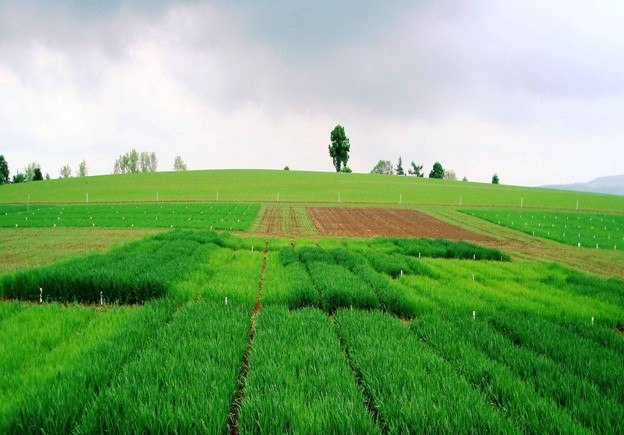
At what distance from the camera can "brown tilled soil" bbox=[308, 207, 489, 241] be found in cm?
2581

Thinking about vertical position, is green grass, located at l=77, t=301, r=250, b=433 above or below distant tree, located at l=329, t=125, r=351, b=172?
below

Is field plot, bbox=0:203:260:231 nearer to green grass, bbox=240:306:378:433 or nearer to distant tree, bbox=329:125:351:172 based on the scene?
green grass, bbox=240:306:378:433

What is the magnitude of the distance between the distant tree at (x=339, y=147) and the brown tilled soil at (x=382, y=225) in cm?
8086

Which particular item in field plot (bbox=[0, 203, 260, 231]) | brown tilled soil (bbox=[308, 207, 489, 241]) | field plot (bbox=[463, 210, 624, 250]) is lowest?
field plot (bbox=[463, 210, 624, 250])

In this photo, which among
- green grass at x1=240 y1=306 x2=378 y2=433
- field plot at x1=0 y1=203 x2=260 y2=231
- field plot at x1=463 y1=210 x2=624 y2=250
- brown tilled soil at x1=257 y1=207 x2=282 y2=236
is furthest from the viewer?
field plot at x1=0 y1=203 x2=260 y2=231

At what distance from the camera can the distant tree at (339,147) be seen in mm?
117375

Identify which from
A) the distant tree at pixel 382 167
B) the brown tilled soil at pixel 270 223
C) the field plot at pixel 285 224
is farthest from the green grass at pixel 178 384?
the distant tree at pixel 382 167

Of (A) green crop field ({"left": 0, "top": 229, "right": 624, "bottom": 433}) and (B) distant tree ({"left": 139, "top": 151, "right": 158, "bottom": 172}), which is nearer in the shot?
(A) green crop field ({"left": 0, "top": 229, "right": 624, "bottom": 433})

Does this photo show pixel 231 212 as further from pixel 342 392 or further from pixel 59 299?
pixel 342 392

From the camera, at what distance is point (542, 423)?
3.92 metres

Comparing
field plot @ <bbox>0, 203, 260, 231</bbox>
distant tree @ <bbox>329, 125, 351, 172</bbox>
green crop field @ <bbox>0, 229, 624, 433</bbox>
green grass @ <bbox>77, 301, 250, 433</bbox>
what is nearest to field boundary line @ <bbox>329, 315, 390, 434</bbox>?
green crop field @ <bbox>0, 229, 624, 433</bbox>

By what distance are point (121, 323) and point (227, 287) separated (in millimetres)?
3081

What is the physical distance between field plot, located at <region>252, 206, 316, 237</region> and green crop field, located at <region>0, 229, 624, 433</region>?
1395 centimetres

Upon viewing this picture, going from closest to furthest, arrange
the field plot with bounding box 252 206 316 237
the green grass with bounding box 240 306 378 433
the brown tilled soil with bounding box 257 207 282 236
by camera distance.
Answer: the green grass with bounding box 240 306 378 433, the field plot with bounding box 252 206 316 237, the brown tilled soil with bounding box 257 207 282 236
